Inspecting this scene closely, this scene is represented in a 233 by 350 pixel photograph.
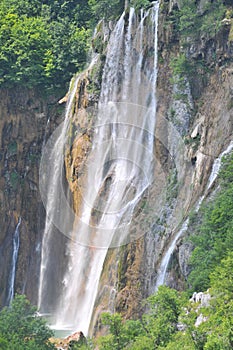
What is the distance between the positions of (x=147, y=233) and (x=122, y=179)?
343cm

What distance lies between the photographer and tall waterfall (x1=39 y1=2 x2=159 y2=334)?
2119 centimetres

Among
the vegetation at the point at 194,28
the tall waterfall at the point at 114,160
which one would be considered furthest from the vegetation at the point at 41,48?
the vegetation at the point at 194,28

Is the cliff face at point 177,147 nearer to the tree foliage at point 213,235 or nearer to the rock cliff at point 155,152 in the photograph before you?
the rock cliff at point 155,152

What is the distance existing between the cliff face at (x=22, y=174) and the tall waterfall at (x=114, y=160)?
208 cm

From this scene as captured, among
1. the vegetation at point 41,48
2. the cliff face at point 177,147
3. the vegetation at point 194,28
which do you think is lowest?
the cliff face at point 177,147

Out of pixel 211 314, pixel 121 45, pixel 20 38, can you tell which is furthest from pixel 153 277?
pixel 20 38

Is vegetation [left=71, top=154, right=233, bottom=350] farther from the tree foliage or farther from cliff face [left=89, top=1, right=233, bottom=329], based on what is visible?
cliff face [left=89, top=1, right=233, bottom=329]

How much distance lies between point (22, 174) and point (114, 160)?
6.35 m

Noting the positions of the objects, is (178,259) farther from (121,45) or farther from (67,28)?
(67,28)

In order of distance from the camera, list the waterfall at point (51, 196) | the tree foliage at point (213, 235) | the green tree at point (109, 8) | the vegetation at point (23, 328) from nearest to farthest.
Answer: the tree foliage at point (213, 235) < the vegetation at point (23, 328) < the waterfall at point (51, 196) < the green tree at point (109, 8)

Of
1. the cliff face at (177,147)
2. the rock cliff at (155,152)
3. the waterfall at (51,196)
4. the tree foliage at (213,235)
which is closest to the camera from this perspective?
the tree foliage at (213,235)

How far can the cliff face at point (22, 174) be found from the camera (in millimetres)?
27203

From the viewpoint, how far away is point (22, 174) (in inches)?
1097

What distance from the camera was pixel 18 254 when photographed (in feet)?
89.7
